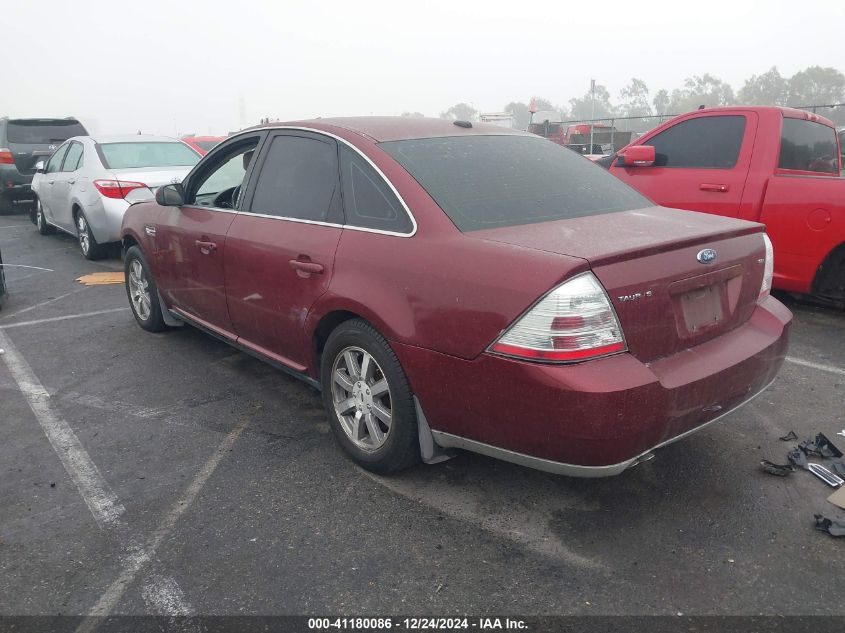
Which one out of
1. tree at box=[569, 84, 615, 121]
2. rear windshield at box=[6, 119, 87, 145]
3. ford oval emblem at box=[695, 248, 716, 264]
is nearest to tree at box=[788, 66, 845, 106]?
tree at box=[569, 84, 615, 121]

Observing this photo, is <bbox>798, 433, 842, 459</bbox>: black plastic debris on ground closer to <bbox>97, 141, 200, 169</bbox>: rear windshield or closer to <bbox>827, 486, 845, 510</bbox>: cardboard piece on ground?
<bbox>827, 486, 845, 510</bbox>: cardboard piece on ground

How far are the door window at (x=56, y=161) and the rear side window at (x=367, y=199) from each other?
8.24 metres

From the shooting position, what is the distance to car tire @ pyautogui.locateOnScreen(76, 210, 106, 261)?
9.09 meters

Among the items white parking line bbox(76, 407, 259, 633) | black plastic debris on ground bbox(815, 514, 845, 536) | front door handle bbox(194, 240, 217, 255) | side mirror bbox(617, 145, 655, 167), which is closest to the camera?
white parking line bbox(76, 407, 259, 633)

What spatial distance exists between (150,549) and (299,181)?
1.99 metres

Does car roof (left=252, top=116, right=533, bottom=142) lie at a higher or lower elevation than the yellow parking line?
higher

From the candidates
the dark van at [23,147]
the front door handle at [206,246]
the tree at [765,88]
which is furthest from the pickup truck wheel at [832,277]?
the tree at [765,88]

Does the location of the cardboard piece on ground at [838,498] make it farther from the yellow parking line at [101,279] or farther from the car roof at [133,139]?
the car roof at [133,139]

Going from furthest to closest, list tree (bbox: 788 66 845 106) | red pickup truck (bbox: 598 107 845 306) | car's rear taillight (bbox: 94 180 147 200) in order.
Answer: tree (bbox: 788 66 845 106) < car's rear taillight (bbox: 94 180 147 200) < red pickup truck (bbox: 598 107 845 306)

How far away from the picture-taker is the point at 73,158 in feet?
31.5

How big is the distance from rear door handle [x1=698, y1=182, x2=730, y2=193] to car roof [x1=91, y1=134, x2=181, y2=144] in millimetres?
7080

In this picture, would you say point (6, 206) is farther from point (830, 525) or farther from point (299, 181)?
point (830, 525)

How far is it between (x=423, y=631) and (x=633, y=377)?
3.78ft

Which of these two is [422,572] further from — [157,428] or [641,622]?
[157,428]
